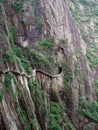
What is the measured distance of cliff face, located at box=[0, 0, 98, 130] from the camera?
16.3m

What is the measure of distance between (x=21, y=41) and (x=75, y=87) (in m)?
6.19

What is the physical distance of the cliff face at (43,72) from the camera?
16266 millimetres

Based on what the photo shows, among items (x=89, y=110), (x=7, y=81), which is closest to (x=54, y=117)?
(x=89, y=110)

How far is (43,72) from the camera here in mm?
22250

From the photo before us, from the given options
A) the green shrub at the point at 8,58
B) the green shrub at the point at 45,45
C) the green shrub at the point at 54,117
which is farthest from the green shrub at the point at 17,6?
the green shrub at the point at 54,117

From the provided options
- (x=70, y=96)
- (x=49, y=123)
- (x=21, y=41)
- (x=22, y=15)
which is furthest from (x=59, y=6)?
(x=49, y=123)

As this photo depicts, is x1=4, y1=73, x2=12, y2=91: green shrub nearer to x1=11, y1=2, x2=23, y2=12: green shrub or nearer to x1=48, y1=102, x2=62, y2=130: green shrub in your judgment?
→ x1=48, y1=102, x2=62, y2=130: green shrub

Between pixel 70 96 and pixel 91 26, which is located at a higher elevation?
pixel 91 26

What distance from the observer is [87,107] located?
1000 inches

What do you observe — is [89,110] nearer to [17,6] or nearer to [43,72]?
[43,72]

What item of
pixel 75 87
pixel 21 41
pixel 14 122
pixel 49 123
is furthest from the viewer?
pixel 75 87

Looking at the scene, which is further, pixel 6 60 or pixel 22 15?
pixel 22 15

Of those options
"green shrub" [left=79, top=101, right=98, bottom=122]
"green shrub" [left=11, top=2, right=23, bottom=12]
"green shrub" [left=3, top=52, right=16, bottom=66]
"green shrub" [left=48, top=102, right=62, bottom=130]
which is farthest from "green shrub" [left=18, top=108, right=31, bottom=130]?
"green shrub" [left=11, top=2, right=23, bottom=12]

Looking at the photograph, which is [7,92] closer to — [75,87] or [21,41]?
[21,41]
